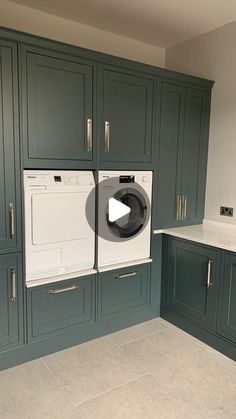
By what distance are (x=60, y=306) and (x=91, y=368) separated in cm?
49

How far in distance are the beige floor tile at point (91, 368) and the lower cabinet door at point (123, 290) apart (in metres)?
0.29

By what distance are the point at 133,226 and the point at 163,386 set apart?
1.22 meters

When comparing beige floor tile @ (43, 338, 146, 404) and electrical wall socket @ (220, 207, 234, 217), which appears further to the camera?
electrical wall socket @ (220, 207, 234, 217)

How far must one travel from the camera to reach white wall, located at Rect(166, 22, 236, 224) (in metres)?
2.89

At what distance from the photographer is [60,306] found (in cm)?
241

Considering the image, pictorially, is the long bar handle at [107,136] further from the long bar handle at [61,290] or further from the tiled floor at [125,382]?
the tiled floor at [125,382]

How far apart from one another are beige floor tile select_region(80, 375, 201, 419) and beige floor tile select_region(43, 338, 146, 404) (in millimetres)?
76

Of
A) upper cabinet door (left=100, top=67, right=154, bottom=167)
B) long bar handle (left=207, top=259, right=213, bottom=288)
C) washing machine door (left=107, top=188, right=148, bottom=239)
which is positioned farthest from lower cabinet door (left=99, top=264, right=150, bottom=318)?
upper cabinet door (left=100, top=67, right=154, bottom=167)

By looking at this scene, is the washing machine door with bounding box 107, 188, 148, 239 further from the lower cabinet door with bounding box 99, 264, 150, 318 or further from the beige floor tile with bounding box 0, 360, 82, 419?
the beige floor tile with bounding box 0, 360, 82, 419

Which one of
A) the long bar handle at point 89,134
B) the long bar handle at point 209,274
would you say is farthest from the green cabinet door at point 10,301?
the long bar handle at point 209,274

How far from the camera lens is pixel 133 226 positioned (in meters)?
2.73

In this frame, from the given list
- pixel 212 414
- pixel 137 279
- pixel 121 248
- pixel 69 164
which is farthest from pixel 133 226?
pixel 212 414
